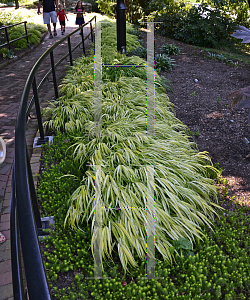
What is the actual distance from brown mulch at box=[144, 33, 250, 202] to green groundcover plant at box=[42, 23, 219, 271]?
31 centimetres

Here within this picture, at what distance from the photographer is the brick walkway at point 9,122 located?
6.68 ft

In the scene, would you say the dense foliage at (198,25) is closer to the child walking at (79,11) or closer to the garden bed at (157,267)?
the child walking at (79,11)

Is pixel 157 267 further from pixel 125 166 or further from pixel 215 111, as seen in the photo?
pixel 215 111

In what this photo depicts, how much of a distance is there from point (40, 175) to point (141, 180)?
1051mm

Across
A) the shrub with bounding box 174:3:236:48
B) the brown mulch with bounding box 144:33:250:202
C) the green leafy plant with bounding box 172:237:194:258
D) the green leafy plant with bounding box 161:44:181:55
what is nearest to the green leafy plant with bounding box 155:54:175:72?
the brown mulch with bounding box 144:33:250:202

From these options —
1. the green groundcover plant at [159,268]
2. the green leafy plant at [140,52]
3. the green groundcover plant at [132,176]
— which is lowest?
the green groundcover plant at [159,268]

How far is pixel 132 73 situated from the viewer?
5602mm

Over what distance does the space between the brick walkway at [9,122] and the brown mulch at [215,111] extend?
221 centimetres

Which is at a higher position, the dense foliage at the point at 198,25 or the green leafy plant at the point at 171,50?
the dense foliage at the point at 198,25

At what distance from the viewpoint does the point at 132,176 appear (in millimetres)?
2674

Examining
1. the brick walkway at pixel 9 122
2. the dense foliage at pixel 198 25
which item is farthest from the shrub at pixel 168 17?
the brick walkway at pixel 9 122

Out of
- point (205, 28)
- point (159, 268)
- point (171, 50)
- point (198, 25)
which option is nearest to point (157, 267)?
point (159, 268)

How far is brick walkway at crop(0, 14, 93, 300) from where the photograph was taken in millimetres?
2035

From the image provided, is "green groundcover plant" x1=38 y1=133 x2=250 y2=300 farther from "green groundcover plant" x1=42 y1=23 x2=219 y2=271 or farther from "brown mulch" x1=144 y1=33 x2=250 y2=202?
"brown mulch" x1=144 y1=33 x2=250 y2=202
